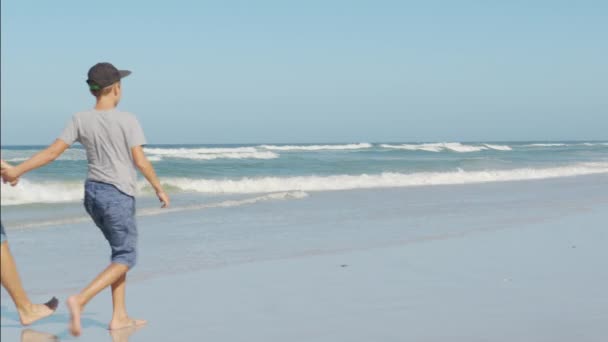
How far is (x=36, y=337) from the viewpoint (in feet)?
14.5

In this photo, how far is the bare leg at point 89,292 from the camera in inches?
159

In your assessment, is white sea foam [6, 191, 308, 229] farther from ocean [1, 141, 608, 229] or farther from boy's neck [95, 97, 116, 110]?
boy's neck [95, 97, 116, 110]

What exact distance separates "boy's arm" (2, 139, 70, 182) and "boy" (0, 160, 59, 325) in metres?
0.03

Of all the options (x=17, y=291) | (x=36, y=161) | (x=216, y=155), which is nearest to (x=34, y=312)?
A: (x=17, y=291)

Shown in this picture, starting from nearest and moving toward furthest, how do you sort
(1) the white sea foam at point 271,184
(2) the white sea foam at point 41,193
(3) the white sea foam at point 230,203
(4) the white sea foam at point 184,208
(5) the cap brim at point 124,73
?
(5) the cap brim at point 124,73
(4) the white sea foam at point 184,208
(3) the white sea foam at point 230,203
(2) the white sea foam at point 41,193
(1) the white sea foam at point 271,184

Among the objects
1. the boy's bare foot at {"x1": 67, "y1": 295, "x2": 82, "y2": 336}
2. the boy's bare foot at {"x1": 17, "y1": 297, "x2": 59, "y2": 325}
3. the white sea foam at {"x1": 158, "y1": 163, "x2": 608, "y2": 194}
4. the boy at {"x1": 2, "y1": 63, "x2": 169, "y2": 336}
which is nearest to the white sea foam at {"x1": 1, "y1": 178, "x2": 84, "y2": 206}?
the white sea foam at {"x1": 158, "y1": 163, "x2": 608, "y2": 194}

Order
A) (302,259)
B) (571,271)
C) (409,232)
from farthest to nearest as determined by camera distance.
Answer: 1. (409,232)
2. (302,259)
3. (571,271)

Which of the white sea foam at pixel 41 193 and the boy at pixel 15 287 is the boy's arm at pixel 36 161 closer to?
the boy at pixel 15 287

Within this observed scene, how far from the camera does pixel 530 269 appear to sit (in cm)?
627

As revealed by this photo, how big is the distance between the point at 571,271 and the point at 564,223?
3395 millimetres

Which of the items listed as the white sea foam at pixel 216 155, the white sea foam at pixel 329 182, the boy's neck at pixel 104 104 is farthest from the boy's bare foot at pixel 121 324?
the white sea foam at pixel 216 155

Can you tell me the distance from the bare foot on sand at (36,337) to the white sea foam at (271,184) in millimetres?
9316

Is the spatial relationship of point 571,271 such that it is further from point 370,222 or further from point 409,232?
point 370,222

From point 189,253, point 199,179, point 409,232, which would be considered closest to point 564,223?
point 409,232
